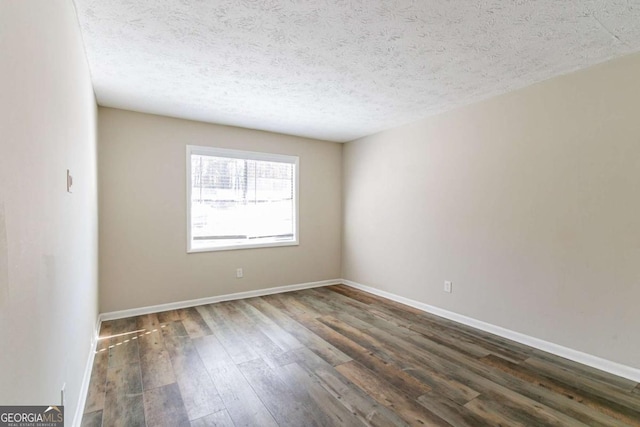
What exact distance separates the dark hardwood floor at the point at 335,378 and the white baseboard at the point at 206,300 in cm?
14

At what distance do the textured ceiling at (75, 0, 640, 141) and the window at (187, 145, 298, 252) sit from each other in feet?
3.30

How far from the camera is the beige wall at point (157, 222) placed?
11.7ft

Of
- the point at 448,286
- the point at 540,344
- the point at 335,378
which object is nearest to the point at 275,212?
the point at 448,286

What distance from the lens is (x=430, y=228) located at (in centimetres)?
384

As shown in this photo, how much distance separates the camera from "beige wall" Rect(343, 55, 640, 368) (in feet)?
7.82

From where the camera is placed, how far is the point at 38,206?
1124 mm

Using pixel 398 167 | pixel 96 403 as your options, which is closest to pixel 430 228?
pixel 398 167

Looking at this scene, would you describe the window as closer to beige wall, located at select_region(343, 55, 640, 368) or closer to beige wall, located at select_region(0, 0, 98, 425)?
beige wall, located at select_region(343, 55, 640, 368)

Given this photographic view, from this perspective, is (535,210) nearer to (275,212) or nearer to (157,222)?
(275,212)

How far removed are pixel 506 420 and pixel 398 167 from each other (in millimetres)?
3081

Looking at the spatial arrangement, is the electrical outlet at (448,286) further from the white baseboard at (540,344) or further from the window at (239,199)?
the window at (239,199)

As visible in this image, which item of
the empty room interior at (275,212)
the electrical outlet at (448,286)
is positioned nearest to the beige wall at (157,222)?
the empty room interior at (275,212)

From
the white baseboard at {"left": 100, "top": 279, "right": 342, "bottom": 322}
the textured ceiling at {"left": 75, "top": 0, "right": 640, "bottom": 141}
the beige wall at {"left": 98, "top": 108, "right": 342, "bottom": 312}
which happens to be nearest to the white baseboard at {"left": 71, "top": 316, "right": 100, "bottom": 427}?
the white baseboard at {"left": 100, "top": 279, "right": 342, "bottom": 322}

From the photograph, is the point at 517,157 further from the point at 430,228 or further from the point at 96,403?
the point at 96,403
